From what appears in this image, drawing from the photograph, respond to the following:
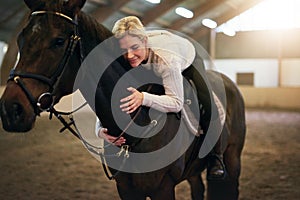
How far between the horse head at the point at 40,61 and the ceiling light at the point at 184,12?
35.8ft

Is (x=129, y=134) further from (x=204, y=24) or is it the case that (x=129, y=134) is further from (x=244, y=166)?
(x=204, y=24)

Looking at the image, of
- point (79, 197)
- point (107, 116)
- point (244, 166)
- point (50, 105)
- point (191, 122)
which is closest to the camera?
point (50, 105)

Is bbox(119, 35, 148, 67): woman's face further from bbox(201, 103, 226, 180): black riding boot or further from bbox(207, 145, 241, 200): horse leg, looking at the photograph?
bbox(207, 145, 241, 200): horse leg

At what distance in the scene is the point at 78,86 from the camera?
4.80 ft

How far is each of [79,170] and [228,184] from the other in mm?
2059

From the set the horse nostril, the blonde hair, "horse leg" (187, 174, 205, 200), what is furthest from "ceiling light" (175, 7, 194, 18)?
the horse nostril

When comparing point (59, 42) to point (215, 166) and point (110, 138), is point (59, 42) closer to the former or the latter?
point (110, 138)

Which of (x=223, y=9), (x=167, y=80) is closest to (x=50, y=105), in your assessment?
(x=167, y=80)

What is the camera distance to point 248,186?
141 inches

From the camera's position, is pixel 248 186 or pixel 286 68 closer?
pixel 248 186

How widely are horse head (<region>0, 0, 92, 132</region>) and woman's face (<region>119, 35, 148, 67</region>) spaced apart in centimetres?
22

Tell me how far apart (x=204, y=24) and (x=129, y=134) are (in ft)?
45.9

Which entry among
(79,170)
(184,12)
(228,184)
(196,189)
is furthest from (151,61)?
(184,12)

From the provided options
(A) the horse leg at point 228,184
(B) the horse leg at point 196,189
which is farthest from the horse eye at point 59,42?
(B) the horse leg at point 196,189
